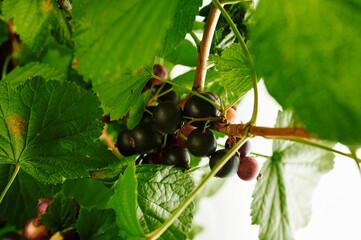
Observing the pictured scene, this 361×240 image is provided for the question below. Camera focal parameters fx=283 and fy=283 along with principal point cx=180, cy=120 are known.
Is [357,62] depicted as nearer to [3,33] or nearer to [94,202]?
[94,202]

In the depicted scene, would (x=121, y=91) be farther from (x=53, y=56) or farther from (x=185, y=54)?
(x=53, y=56)

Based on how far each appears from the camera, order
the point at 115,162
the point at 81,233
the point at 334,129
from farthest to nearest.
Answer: the point at 115,162, the point at 81,233, the point at 334,129

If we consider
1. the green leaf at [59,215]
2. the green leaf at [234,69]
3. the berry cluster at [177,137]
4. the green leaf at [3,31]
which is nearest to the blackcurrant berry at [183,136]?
the berry cluster at [177,137]

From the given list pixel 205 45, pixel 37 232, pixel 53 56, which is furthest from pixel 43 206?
pixel 53 56

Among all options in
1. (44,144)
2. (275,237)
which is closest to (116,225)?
(44,144)

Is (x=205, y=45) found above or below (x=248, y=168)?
above

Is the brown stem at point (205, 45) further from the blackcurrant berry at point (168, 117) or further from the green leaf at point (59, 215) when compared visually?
the green leaf at point (59, 215)
